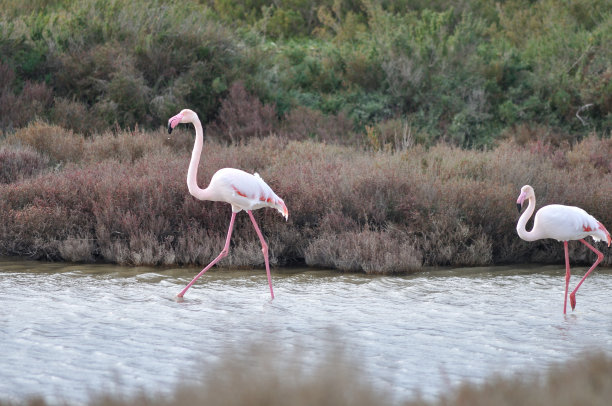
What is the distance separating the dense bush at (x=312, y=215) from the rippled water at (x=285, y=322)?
32 cm

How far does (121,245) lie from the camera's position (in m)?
8.81

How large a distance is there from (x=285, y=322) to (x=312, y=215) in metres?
2.99

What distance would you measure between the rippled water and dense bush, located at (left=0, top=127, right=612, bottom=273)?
0.32 metres

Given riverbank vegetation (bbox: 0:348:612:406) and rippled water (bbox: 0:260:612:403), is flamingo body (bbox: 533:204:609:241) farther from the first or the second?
riverbank vegetation (bbox: 0:348:612:406)

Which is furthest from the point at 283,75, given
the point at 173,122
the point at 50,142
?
the point at 173,122

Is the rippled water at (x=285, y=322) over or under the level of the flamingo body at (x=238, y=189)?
under

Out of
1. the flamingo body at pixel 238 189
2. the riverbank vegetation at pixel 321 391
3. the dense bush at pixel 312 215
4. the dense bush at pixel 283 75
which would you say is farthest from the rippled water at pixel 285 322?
the dense bush at pixel 283 75

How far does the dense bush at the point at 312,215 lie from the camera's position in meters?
8.78

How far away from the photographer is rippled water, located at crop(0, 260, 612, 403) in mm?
5121

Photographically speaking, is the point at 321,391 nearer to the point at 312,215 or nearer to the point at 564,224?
the point at 564,224

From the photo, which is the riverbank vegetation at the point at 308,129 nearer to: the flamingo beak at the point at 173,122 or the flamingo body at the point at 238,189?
the flamingo body at the point at 238,189

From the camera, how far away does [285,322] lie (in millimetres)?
6477

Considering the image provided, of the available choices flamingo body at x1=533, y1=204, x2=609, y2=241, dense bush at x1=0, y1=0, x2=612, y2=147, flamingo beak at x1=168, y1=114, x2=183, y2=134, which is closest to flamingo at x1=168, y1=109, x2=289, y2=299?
flamingo beak at x1=168, y1=114, x2=183, y2=134

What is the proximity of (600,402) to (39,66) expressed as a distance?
14216 millimetres
